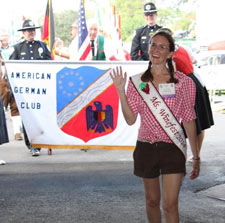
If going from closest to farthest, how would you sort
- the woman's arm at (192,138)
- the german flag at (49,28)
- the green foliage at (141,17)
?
the woman's arm at (192,138), the german flag at (49,28), the green foliage at (141,17)

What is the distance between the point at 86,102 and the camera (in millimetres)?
9023

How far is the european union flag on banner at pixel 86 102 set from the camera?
29.5 ft

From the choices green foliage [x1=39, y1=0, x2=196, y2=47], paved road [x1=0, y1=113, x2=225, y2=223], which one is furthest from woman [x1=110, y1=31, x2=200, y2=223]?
green foliage [x1=39, y1=0, x2=196, y2=47]

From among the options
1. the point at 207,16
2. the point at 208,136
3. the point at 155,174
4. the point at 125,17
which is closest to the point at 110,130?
the point at 208,136

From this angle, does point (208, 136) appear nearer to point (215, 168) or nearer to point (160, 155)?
point (215, 168)

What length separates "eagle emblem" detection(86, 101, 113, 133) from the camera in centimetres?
903

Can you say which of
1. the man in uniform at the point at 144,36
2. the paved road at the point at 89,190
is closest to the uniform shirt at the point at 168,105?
the paved road at the point at 89,190

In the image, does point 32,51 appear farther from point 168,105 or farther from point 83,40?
point 168,105

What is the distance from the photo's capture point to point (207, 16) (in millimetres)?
30641

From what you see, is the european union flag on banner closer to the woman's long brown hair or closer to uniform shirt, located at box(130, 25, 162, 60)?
uniform shirt, located at box(130, 25, 162, 60)

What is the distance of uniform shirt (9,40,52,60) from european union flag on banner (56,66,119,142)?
163 centimetres

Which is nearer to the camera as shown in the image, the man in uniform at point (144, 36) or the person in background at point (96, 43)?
the man in uniform at point (144, 36)

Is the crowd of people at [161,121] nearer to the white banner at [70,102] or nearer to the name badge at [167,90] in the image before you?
the name badge at [167,90]

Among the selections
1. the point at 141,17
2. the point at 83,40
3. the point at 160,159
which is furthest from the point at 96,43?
the point at 141,17
